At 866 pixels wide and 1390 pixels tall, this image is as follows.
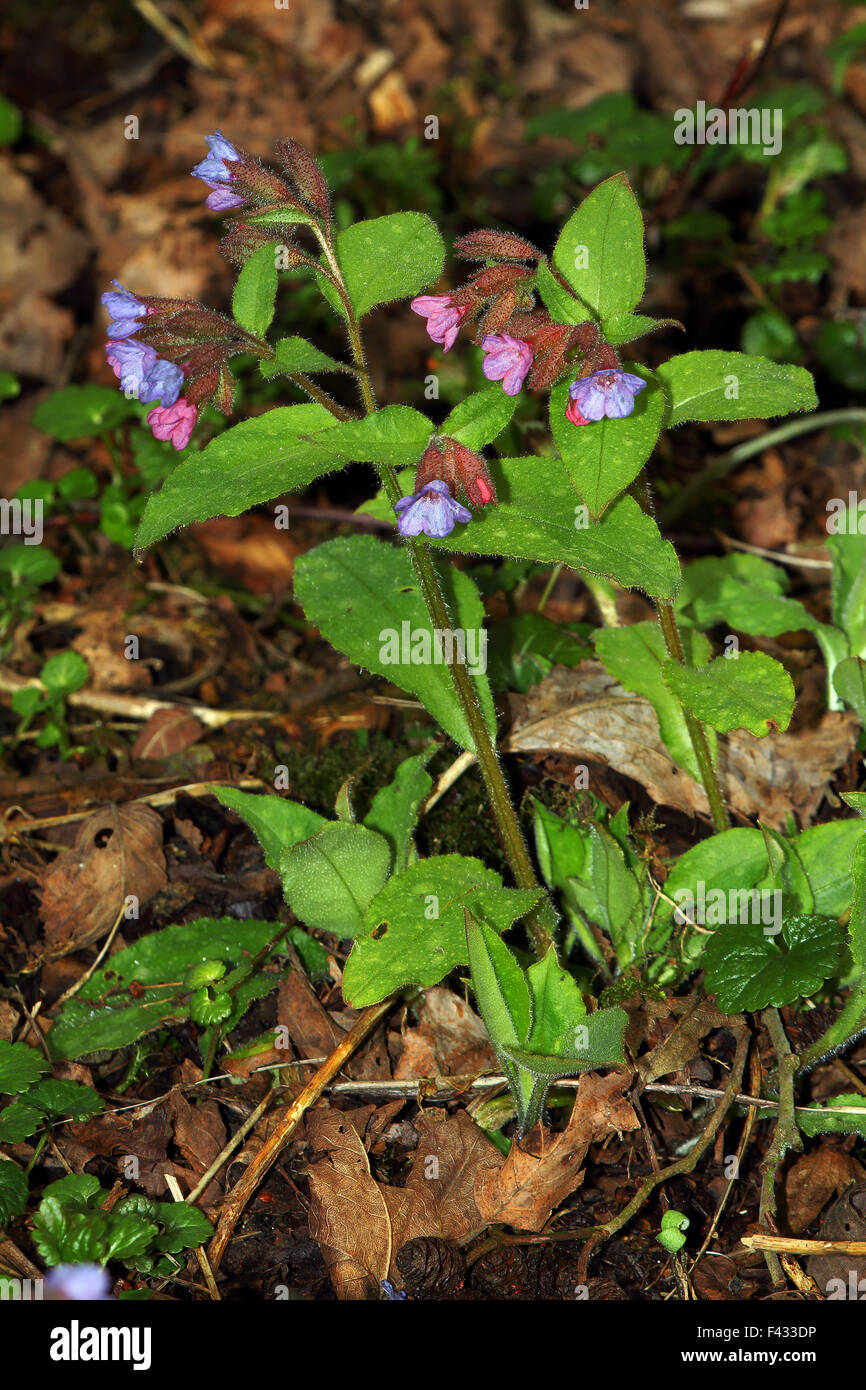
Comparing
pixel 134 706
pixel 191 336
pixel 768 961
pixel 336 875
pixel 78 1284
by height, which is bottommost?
pixel 78 1284

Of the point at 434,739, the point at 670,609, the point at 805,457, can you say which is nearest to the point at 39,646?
the point at 434,739

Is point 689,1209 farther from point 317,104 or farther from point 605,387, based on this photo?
point 317,104

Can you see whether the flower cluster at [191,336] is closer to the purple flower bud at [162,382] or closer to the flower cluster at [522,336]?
the purple flower bud at [162,382]

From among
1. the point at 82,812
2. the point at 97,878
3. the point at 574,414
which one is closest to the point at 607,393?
the point at 574,414

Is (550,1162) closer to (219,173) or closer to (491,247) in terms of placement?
(491,247)

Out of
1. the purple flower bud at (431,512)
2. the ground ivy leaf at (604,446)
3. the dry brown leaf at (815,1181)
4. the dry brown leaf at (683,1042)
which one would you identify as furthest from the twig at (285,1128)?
the ground ivy leaf at (604,446)
